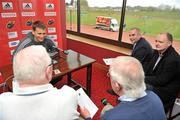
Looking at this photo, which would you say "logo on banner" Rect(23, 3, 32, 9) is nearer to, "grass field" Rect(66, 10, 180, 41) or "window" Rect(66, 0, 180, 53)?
"window" Rect(66, 0, 180, 53)

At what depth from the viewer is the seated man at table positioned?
3.00 ft

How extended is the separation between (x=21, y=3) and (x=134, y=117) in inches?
119

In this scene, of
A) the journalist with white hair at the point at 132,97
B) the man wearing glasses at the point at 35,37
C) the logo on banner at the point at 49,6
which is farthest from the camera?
the logo on banner at the point at 49,6

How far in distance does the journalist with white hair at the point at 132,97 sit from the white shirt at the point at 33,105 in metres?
0.35

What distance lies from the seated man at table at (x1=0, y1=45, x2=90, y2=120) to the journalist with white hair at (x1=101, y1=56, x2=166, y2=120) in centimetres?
31

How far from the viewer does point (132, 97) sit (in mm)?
1081

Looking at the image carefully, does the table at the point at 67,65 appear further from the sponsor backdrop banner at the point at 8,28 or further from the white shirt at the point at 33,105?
the sponsor backdrop banner at the point at 8,28

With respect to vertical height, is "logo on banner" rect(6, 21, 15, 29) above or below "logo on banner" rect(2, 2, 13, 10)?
below

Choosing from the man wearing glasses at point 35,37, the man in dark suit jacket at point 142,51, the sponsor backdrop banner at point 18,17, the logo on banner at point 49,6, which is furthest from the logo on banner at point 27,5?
the man in dark suit jacket at point 142,51

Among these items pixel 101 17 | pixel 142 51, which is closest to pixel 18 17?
pixel 101 17

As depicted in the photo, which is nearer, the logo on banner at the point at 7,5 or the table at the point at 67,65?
the table at the point at 67,65

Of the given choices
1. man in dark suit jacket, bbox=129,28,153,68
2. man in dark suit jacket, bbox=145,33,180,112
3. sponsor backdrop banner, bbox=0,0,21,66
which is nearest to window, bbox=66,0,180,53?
man in dark suit jacket, bbox=129,28,153,68

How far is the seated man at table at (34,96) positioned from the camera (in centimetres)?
92

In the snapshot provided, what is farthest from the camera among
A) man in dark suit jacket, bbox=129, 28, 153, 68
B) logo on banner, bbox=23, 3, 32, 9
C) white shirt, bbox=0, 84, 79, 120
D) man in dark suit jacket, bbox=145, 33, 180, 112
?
logo on banner, bbox=23, 3, 32, 9
